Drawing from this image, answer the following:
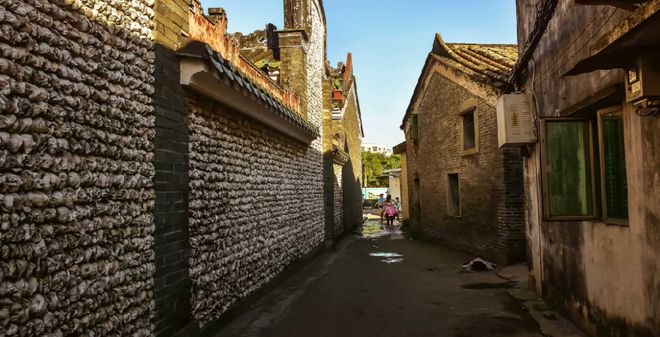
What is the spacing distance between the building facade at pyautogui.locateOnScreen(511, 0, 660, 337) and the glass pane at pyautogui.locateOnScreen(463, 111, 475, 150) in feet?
20.7

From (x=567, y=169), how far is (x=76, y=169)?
496 centimetres

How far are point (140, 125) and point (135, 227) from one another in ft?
2.99

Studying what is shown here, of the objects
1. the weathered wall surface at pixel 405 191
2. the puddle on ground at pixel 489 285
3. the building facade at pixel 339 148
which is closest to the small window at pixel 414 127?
the building facade at pixel 339 148

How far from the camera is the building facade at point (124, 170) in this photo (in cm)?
281

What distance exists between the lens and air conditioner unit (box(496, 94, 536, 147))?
740 centimetres

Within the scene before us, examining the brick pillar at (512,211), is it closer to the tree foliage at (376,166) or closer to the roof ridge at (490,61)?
the roof ridge at (490,61)

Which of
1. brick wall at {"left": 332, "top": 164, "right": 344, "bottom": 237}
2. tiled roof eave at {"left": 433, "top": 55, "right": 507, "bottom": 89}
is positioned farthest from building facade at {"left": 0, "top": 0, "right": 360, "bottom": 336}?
brick wall at {"left": 332, "top": 164, "right": 344, "bottom": 237}

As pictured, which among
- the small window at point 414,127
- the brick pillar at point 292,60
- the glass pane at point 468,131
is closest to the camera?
the brick pillar at point 292,60

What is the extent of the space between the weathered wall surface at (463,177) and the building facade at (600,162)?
4.01m

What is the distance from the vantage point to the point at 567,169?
17.3 feet

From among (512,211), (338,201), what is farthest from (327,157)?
(512,211)

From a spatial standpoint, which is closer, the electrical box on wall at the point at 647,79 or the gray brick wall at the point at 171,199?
the electrical box on wall at the point at 647,79

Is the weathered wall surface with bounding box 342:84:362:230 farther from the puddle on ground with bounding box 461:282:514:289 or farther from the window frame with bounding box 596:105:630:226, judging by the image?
the window frame with bounding box 596:105:630:226

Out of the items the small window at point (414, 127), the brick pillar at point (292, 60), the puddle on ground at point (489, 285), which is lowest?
the puddle on ground at point (489, 285)
